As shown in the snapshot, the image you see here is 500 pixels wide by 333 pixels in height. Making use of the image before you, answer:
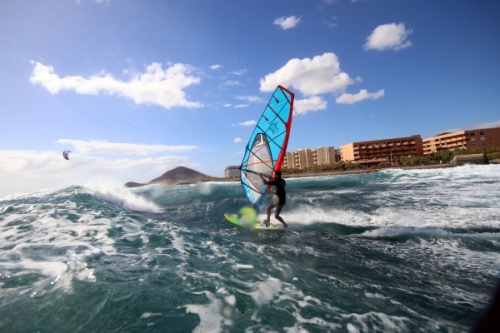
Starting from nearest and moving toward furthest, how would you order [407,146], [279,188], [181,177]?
1. [279,188]
2. [181,177]
3. [407,146]

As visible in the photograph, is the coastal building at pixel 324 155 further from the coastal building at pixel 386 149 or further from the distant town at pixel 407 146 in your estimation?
the coastal building at pixel 386 149

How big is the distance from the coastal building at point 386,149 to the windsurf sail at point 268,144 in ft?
299

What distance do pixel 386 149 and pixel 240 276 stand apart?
104m

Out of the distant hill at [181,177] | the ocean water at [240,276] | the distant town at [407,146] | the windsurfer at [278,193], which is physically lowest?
the ocean water at [240,276]

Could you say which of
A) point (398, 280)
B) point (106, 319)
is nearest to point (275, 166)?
point (398, 280)

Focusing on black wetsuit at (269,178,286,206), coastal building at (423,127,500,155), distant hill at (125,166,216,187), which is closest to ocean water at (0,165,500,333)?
black wetsuit at (269,178,286,206)

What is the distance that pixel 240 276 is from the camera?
13.7 ft

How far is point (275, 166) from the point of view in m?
9.05

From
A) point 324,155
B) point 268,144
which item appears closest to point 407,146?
point 324,155

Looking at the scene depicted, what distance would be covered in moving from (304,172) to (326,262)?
8237 cm

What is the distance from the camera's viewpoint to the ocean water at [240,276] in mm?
2969

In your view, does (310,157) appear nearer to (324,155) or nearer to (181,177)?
(324,155)

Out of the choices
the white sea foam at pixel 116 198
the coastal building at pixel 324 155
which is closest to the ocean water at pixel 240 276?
the white sea foam at pixel 116 198

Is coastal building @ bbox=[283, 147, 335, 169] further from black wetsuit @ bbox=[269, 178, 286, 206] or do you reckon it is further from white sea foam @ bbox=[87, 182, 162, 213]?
black wetsuit @ bbox=[269, 178, 286, 206]
